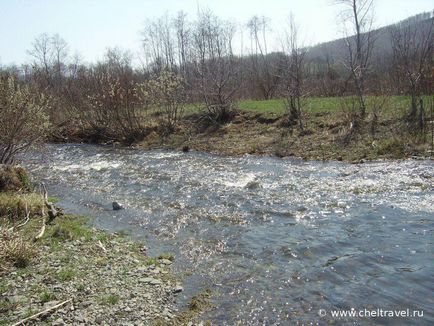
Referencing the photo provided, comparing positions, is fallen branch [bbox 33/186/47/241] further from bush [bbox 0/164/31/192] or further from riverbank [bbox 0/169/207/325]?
bush [bbox 0/164/31/192]

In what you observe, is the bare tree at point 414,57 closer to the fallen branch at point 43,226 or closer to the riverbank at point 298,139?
the riverbank at point 298,139

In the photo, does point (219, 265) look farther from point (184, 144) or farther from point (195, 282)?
point (184, 144)

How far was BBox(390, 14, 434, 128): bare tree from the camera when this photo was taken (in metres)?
19.6

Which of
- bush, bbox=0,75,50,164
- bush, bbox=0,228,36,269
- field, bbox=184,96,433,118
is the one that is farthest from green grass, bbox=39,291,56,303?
field, bbox=184,96,433,118

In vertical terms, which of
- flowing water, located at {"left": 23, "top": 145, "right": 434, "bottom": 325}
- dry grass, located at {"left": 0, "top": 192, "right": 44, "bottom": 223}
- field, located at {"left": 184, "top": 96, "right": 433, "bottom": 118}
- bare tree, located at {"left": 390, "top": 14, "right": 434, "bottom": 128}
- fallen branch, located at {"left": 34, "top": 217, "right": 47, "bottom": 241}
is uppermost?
bare tree, located at {"left": 390, "top": 14, "right": 434, "bottom": 128}

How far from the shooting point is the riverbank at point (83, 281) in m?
6.84

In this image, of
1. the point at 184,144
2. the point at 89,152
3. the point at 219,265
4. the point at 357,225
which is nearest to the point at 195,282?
the point at 219,265

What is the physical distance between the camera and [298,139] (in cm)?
2145

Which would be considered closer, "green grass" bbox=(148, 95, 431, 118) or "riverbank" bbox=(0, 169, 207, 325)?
"riverbank" bbox=(0, 169, 207, 325)

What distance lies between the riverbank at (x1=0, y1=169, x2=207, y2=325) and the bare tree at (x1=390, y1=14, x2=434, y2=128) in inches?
580

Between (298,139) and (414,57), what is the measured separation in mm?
6830

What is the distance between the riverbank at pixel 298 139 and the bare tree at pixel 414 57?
5.35ft

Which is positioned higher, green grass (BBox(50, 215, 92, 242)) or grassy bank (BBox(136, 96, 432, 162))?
grassy bank (BBox(136, 96, 432, 162))

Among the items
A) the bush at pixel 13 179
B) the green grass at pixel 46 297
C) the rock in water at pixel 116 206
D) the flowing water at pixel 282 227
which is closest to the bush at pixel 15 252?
the green grass at pixel 46 297
